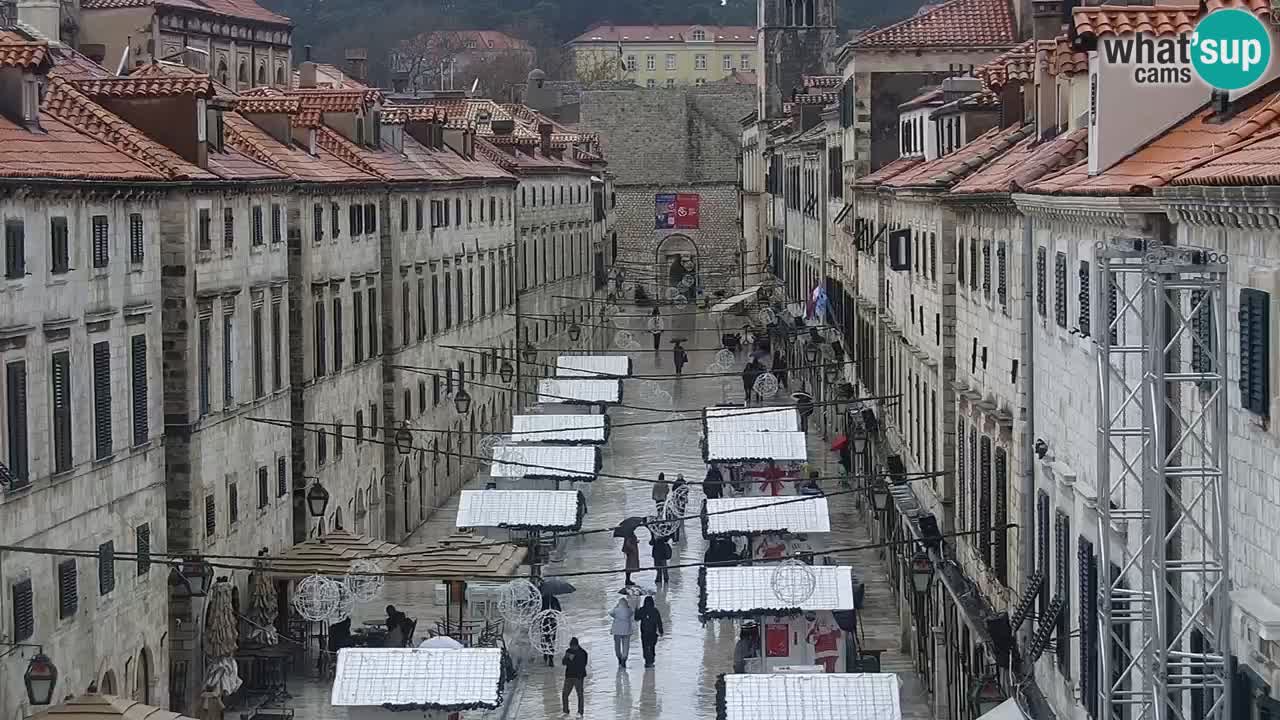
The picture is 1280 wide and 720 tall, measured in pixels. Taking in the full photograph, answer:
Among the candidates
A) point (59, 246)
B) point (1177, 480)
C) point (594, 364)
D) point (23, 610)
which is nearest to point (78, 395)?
point (59, 246)

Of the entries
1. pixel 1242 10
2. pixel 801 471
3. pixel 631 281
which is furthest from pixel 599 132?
pixel 1242 10

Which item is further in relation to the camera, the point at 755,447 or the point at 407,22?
the point at 407,22

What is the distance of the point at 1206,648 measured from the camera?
14.8 metres

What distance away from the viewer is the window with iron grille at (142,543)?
98.0 feet

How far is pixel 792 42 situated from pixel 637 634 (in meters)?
82.2

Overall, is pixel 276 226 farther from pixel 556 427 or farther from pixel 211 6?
pixel 211 6

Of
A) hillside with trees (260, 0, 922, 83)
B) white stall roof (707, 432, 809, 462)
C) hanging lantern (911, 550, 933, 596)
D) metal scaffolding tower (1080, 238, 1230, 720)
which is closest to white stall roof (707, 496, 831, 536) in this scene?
white stall roof (707, 432, 809, 462)

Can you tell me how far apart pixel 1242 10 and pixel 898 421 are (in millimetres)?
27196

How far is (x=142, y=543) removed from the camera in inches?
1191

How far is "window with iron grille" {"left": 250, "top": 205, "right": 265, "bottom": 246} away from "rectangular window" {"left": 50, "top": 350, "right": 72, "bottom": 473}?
10.2m

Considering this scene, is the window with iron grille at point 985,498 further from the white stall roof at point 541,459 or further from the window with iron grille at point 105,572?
the white stall roof at point 541,459

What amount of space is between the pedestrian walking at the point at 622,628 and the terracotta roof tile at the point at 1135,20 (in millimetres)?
17571

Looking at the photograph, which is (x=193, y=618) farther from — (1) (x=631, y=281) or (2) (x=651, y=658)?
(1) (x=631, y=281)

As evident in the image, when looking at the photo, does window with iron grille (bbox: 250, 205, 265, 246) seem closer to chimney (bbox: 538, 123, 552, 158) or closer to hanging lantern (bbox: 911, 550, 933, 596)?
hanging lantern (bbox: 911, 550, 933, 596)
